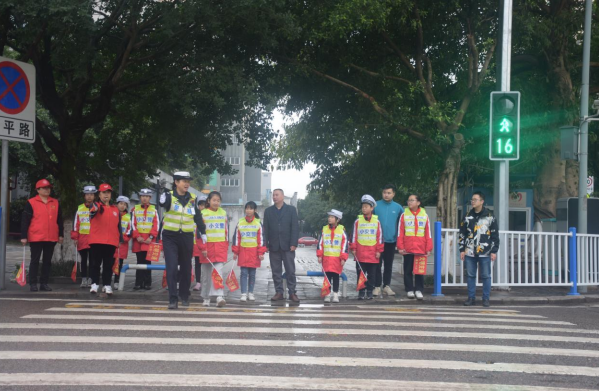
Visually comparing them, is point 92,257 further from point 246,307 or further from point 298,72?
point 298,72

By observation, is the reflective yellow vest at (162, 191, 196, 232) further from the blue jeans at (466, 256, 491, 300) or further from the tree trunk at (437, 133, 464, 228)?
the tree trunk at (437, 133, 464, 228)

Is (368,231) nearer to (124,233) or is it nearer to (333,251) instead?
(333,251)

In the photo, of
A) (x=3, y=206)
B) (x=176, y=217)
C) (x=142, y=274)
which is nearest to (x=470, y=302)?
(x=176, y=217)

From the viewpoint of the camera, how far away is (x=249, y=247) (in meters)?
11.6

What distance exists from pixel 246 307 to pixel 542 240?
6.26 metres

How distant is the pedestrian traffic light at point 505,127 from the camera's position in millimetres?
13062

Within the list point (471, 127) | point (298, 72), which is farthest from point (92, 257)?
point (471, 127)

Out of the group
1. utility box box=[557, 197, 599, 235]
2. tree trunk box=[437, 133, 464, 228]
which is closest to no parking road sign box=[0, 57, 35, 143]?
tree trunk box=[437, 133, 464, 228]

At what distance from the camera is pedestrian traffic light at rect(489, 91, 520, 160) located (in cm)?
1306

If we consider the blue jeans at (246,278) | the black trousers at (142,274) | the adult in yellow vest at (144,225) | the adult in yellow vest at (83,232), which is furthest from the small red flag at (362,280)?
the adult in yellow vest at (83,232)

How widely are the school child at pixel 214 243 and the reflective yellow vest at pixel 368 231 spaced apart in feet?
7.96

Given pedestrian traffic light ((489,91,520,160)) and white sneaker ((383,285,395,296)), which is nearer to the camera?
white sneaker ((383,285,395,296))

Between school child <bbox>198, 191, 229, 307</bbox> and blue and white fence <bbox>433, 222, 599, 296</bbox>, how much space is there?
403 centimetres

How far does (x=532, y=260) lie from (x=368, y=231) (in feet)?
11.8
